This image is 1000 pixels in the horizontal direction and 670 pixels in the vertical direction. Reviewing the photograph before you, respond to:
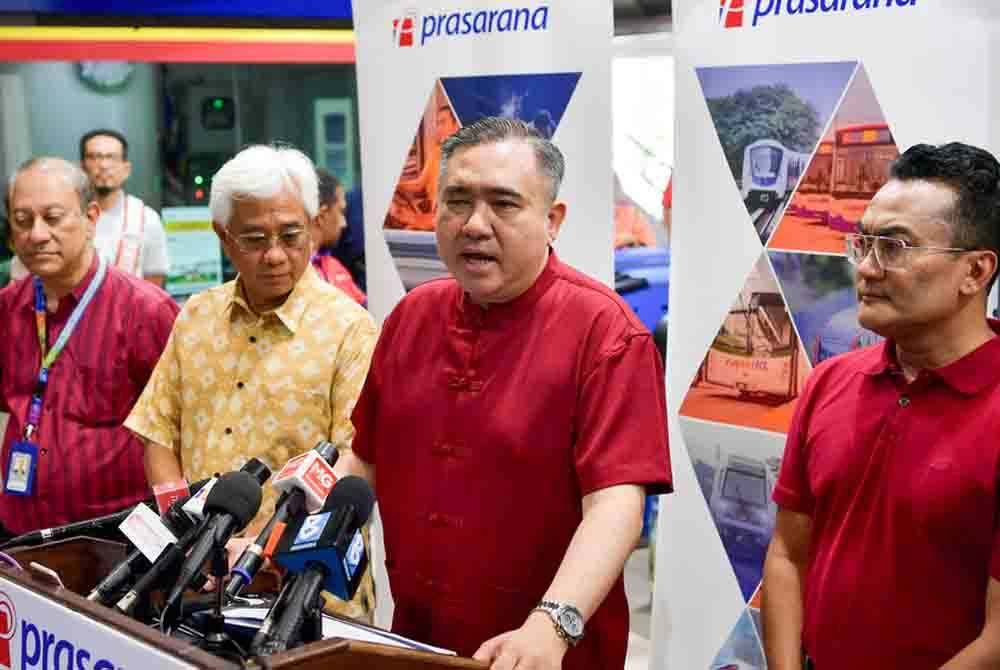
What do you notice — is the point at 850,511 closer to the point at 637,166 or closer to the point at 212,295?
the point at 212,295

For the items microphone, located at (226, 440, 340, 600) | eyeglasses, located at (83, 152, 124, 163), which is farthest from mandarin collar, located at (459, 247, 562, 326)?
eyeglasses, located at (83, 152, 124, 163)

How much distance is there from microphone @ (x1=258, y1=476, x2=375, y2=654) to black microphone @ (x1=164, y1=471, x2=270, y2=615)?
0.08m

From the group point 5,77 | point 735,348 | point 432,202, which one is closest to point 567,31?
point 432,202

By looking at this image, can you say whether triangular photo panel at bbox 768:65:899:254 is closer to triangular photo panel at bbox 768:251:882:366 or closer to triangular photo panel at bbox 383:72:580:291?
triangular photo panel at bbox 768:251:882:366

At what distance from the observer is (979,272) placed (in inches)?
88.7

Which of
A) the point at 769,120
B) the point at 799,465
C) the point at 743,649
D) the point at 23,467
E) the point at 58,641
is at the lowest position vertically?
the point at 743,649

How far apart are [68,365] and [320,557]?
2085mm

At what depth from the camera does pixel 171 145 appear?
7.11 metres

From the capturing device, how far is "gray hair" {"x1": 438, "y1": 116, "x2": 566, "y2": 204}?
2344mm

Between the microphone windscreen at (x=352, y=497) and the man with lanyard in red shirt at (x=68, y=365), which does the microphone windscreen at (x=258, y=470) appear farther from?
the man with lanyard in red shirt at (x=68, y=365)

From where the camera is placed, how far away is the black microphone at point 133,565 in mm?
1979

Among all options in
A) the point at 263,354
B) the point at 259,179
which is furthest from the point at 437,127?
the point at 263,354

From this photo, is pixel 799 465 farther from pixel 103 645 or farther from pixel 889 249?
pixel 103 645

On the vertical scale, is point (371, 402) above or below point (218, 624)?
above
